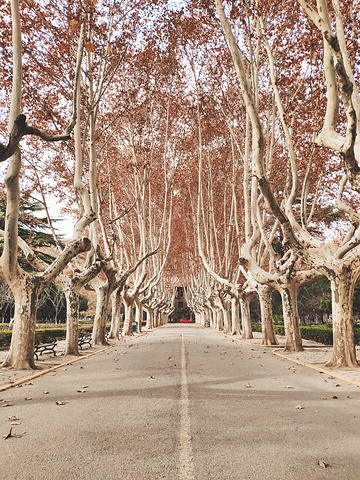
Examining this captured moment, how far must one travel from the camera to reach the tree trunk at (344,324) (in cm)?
812

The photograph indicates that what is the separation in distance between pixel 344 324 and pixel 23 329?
7.82 metres

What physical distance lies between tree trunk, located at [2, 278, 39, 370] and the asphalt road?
2093 millimetres

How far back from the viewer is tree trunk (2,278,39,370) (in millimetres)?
8578

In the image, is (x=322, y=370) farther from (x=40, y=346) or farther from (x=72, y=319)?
(x=40, y=346)

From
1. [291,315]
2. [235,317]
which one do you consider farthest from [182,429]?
[235,317]

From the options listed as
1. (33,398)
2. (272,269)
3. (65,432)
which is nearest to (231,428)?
(65,432)

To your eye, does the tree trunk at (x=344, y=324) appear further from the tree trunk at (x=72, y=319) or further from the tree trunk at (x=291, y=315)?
the tree trunk at (x=72, y=319)

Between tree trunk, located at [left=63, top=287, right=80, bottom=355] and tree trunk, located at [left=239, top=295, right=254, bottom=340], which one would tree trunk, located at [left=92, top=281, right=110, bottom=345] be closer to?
tree trunk, located at [left=63, top=287, right=80, bottom=355]

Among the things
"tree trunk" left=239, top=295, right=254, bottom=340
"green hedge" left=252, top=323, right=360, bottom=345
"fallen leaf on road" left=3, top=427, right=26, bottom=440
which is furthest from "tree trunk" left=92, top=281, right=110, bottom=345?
"fallen leaf on road" left=3, top=427, right=26, bottom=440

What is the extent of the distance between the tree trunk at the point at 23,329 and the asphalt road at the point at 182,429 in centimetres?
209

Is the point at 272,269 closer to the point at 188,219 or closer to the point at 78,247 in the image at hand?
the point at 78,247

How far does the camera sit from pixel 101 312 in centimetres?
1577

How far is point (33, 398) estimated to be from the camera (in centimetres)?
553

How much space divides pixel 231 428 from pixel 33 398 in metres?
3.37
